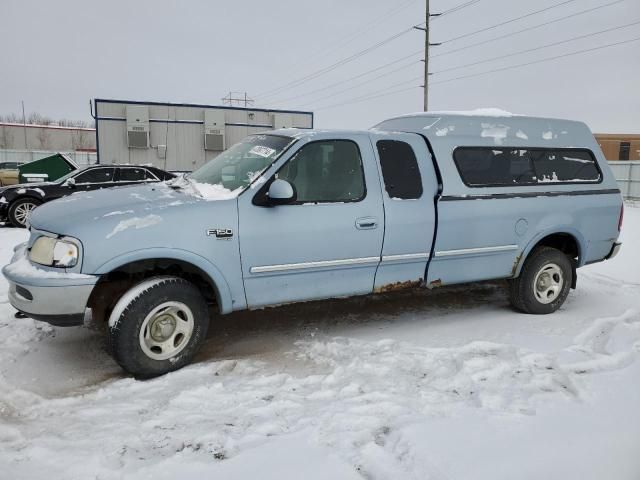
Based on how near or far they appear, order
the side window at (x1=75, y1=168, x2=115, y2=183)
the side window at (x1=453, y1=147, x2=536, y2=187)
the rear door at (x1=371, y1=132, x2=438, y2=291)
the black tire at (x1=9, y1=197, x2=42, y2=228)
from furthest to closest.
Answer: the side window at (x1=75, y1=168, x2=115, y2=183) → the black tire at (x1=9, y1=197, x2=42, y2=228) → the side window at (x1=453, y1=147, x2=536, y2=187) → the rear door at (x1=371, y1=132, x2=438, y2=291)

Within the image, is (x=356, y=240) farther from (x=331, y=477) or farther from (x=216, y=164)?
(x=331, y=477)

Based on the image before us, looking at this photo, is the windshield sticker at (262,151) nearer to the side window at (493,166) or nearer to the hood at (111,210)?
the hood at (111,210)

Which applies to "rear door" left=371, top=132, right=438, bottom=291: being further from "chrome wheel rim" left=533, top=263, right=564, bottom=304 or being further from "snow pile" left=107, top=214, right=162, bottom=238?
"snow pile" left=107, top=214, right=162, bottom=238

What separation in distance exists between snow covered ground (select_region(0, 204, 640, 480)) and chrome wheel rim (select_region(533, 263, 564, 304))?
31 cm

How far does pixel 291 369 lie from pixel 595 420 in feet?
6.83

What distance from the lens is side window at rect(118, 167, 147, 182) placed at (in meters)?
11.3

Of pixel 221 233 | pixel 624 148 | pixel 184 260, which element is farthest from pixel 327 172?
pixel 624 148

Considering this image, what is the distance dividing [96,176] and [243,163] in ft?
25.8

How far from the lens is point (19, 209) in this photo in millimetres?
10883

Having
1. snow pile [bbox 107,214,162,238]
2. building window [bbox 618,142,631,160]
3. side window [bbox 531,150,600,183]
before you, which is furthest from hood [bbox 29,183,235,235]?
building window [bbox 618,142,631,160]

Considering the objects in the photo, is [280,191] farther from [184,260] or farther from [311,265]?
[184,260]

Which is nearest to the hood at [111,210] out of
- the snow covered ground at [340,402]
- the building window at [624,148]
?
the snow covered ground at [340,402]

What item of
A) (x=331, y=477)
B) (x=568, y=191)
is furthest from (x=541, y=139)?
(x=331, y=477)

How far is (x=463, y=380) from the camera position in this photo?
12.3ft
